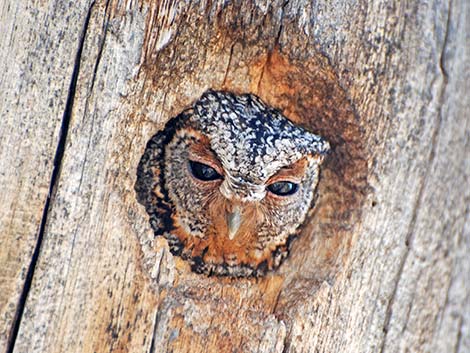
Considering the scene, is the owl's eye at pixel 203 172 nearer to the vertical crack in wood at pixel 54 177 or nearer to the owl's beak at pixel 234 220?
the owl's beak at pixel 234 220

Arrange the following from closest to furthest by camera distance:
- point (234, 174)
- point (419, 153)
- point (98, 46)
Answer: point (98, 46) → point (419, 153) → point (234, 174)

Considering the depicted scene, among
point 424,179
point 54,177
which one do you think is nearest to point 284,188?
point 424,179

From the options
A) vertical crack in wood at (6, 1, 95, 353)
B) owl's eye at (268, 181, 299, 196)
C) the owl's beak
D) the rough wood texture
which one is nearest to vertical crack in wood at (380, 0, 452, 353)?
the rough wood texture

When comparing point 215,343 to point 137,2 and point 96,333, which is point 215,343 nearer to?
point 96,333

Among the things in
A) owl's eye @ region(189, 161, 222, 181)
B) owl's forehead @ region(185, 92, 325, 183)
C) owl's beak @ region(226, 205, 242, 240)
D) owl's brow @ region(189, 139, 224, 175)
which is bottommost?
owl's beak @ region(226, 205, 242, 240)

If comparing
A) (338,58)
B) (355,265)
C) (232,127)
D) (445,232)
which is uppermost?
(338,58)

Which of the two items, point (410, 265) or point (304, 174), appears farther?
point (304, 174)

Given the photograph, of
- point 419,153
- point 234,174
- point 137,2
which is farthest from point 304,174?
point 137,2

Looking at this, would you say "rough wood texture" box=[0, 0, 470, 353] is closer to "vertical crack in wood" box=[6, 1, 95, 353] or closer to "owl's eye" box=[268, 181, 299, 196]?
"vertical crack in wood" box=[6, 1, 95, 353]
